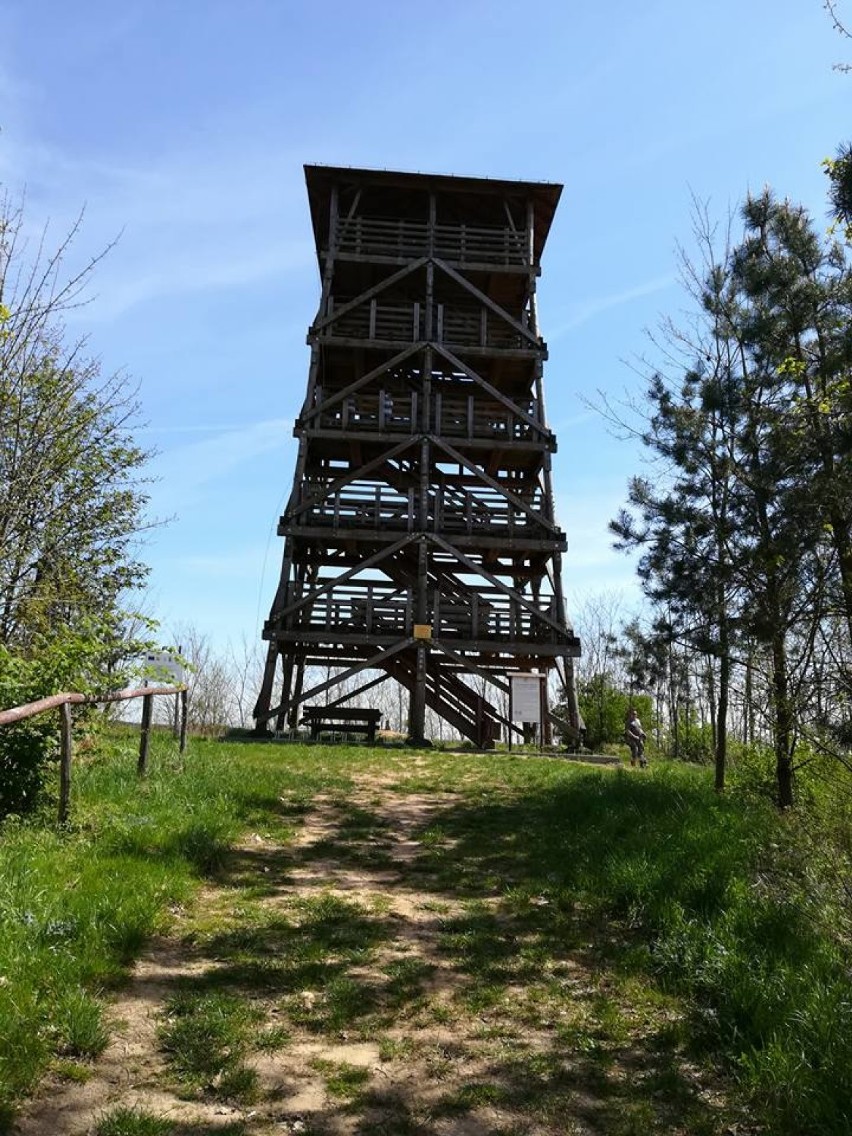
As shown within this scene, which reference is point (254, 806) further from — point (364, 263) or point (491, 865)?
point (364, 263)

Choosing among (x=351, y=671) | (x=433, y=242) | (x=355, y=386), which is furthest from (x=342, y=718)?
(x=433, y=242)

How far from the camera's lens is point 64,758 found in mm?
6121

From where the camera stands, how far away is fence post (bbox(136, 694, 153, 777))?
8.05 meters

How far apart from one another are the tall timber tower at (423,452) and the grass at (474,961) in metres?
11.6

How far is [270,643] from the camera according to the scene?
18922 mm

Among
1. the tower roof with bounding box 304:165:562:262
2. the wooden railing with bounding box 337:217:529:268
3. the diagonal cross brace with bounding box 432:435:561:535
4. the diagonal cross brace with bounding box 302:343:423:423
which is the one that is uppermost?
the tower roof with bounding box 304:165:562:262

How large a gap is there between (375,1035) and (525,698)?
581 inches

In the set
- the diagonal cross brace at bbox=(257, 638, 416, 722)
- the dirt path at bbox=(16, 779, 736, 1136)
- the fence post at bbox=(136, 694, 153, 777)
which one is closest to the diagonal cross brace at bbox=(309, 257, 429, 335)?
the diagonal cross brace at bbox=(257, 638, 416, 722)

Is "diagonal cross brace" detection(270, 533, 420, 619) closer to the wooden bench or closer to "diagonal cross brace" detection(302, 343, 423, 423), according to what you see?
the wooden bench

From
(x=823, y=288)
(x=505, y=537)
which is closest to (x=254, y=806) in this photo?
(x=823, y=288)

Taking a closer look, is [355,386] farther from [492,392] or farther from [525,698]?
[525,698]

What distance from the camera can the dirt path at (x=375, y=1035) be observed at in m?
3.15

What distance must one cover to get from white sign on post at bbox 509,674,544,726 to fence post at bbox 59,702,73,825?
12.9 meters

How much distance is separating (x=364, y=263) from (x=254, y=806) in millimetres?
Result: 17466
